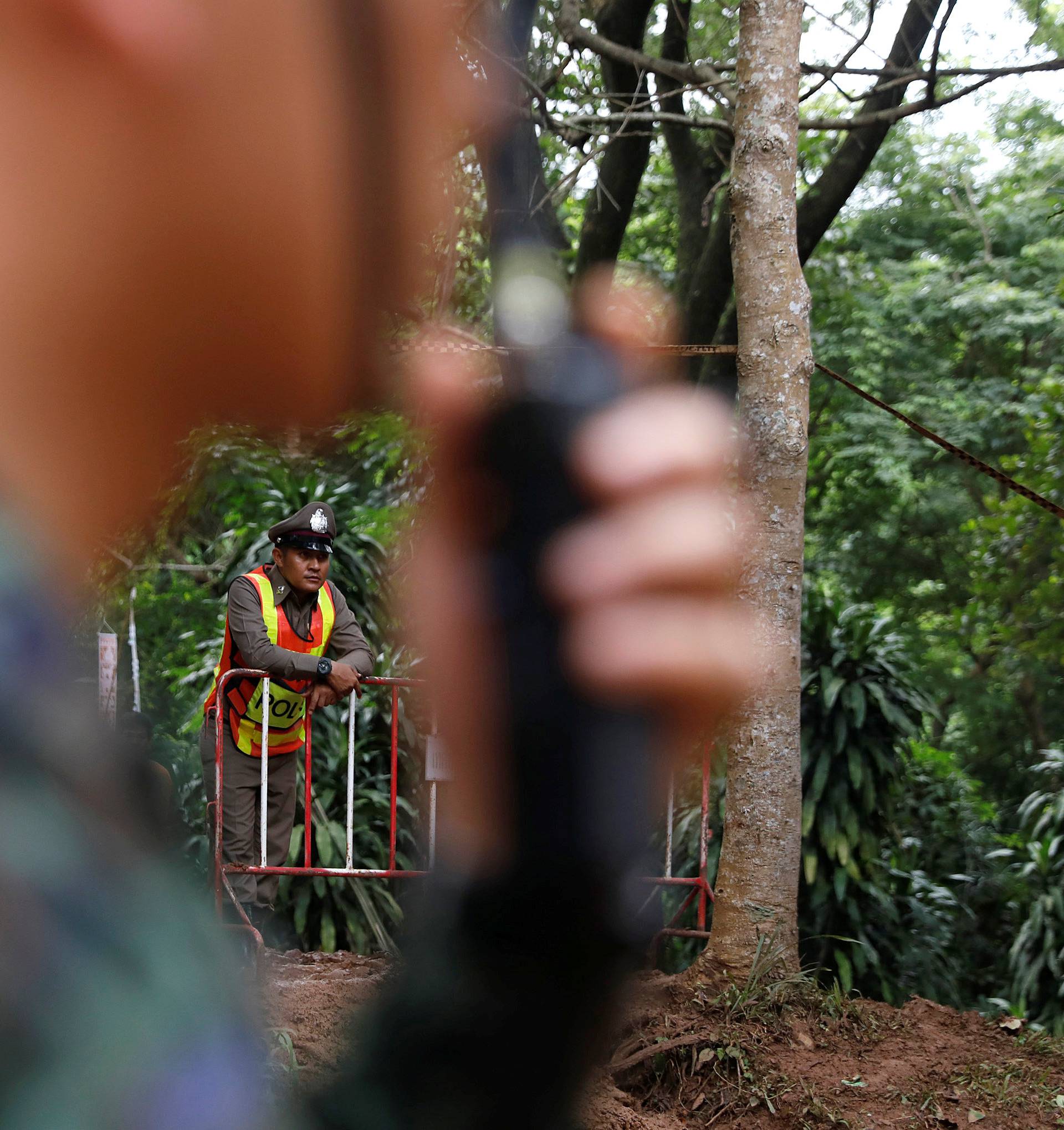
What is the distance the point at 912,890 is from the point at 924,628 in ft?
18.1

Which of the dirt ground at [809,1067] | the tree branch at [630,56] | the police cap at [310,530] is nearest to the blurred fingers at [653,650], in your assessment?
the dirt ground at [809,1067]

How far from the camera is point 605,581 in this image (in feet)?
1.73

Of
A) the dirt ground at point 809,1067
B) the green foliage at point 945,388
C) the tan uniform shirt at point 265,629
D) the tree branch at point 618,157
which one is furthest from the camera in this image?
the green foliage at point 945,388

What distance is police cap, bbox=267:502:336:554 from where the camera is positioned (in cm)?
337

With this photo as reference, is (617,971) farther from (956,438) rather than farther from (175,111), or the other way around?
(956,438)

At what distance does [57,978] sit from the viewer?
342 mm

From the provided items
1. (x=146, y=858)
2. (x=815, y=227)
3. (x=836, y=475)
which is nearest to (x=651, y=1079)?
(x=146, y=858)

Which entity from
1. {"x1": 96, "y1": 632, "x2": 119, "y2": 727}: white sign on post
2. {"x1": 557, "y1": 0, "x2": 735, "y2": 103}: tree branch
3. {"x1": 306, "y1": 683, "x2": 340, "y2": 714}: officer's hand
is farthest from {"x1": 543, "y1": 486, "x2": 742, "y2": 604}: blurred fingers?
{"x1": 557, "y1": 0, "x2": 735, "y2": 103}: tree branch

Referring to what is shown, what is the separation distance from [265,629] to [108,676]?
3426mm

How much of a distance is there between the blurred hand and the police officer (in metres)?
2.85

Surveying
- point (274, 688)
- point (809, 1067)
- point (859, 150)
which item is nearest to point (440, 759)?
point (809, 1067)

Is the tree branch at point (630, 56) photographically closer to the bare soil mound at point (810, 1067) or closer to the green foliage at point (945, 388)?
→ the green foliage at point (945, 388)

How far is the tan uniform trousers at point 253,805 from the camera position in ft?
13.3

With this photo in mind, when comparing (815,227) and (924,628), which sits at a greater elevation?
(815,227)
